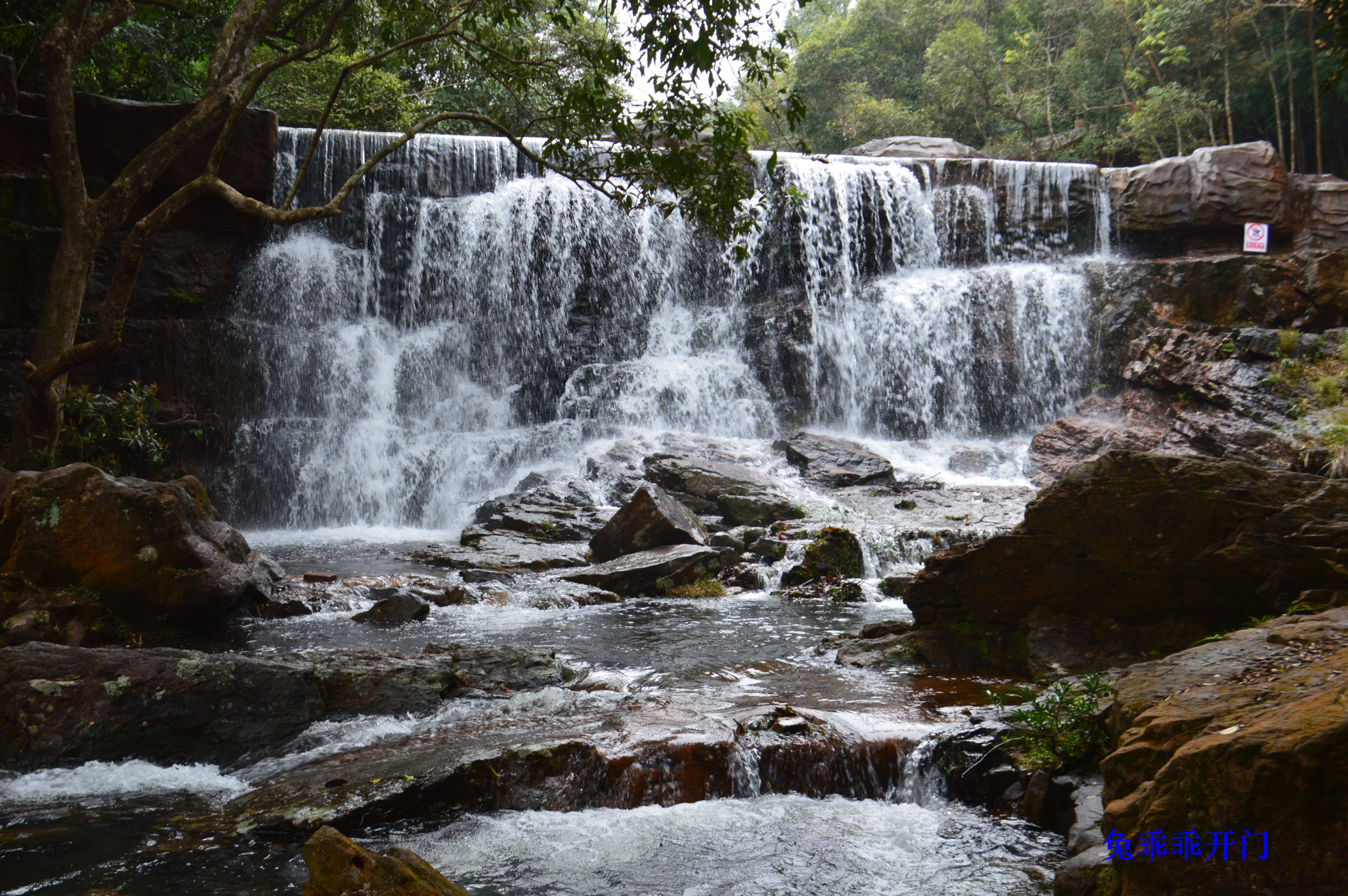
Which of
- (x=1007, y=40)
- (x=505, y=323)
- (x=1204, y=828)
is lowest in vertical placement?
(x=1204, y=828)

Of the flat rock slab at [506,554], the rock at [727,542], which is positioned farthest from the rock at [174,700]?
the rock at [727,542]

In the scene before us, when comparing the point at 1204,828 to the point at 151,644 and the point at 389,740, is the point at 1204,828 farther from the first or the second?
the point at 151,644

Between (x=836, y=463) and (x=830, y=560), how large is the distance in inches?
212

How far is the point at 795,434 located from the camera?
52.9ft

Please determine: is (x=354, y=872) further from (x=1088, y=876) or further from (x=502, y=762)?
(x=1088, y=876)

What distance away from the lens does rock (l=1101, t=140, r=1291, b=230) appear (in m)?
17.6

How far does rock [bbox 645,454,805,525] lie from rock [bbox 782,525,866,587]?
231 cm

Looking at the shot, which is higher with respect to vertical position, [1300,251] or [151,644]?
[1300,251]

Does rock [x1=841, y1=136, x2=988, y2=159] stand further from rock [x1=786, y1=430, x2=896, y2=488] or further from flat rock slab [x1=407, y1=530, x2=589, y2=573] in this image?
flat rock slab [x1=407, y1=530, x2=589, y2=573]

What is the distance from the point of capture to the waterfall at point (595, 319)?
1545 centimetres

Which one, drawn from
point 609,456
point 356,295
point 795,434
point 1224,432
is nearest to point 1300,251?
point 1224,432

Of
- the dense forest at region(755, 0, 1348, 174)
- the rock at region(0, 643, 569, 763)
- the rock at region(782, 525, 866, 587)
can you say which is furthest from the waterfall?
the rock at region(0, 643, 569, 763)

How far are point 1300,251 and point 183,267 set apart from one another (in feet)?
71.3

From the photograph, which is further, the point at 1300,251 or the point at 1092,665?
the point at 1300,251
